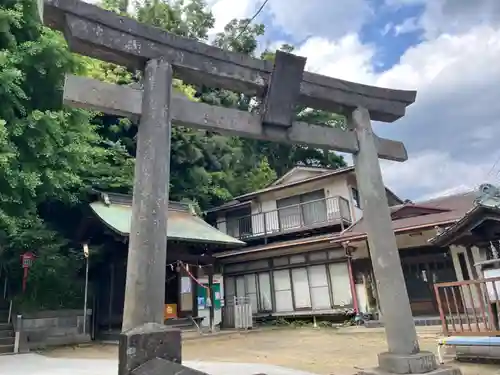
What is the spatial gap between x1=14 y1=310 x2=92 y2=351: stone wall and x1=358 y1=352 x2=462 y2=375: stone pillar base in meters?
10.5

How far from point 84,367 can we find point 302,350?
191 inches

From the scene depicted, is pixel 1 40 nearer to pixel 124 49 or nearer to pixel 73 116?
pixel 73 116

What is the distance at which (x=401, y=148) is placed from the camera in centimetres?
607

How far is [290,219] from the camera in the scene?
19766mm

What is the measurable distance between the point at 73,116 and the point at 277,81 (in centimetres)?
950

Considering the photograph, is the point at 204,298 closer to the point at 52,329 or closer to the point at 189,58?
→ the point at 52,329

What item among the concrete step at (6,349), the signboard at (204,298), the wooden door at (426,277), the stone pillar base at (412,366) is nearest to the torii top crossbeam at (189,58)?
the stone pillar base at (412,366)

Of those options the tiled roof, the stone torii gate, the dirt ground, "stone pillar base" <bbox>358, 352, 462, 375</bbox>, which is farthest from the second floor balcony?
"stone pillar base" <bbox>358, 352, 462, 375</bbox>

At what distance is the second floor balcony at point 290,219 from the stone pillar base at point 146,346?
14858 millimetres

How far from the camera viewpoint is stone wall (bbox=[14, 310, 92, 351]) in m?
11.3

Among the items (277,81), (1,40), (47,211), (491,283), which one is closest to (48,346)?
(47,211)

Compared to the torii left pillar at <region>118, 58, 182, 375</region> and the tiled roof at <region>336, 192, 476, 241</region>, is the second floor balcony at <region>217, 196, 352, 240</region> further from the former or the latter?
the torii left pillar at <region>118, 58, 182, 375</region>

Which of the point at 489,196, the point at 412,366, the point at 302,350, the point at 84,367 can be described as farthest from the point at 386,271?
the point at 84,367

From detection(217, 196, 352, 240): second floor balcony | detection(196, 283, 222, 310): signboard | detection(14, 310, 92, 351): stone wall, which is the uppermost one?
detection(217, 196, 352, 240): second floor balcony
